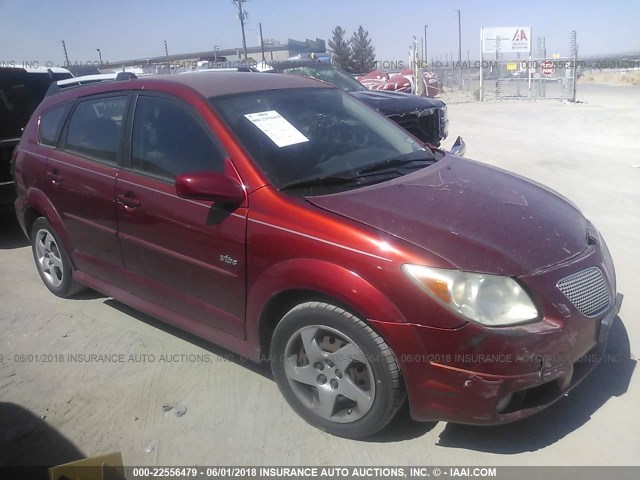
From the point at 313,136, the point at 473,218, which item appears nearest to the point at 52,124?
the point at 313,136

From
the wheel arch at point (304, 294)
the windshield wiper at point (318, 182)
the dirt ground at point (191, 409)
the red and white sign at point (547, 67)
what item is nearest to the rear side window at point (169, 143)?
the windshield wiper at point (318, 182)

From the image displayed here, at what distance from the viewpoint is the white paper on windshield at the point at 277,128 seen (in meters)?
3.26

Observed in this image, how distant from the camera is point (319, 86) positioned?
13.4ft

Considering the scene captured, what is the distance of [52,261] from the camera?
15.4 feet

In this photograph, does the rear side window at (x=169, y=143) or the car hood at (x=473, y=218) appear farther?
the rear side window at (x=169, y=143)

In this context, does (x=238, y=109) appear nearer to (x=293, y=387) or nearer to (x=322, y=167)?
(x=322, y=167)

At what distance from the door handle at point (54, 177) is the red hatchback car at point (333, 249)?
0.41 feet

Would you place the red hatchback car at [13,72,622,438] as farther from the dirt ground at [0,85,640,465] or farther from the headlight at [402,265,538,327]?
the dirt ground at [0,85,640,465]

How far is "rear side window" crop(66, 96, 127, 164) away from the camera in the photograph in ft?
12.5

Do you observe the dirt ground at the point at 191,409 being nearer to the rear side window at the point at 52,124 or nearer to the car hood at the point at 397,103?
the rear side window at the point at 52,124

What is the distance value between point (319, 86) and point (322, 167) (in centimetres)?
Answer: 107

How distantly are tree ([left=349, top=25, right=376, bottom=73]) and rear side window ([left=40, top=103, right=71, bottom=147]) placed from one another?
57598 mm

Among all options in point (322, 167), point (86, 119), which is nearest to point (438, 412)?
point (322, 167)

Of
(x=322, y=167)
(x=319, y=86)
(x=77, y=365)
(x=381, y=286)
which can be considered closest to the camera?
(x=381, y=286)
